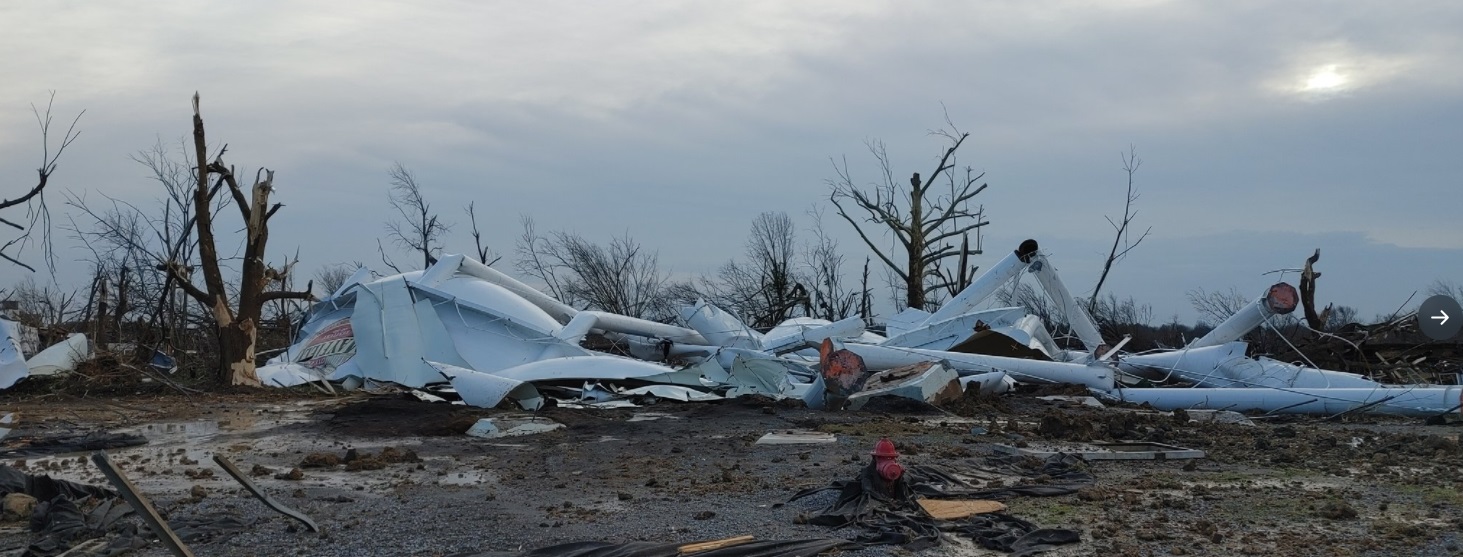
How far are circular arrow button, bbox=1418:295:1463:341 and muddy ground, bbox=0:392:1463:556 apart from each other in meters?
3.81

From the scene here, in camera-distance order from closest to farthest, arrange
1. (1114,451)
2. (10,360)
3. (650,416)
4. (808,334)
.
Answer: (1114,451)
(650,416)
(10,360)
(808,334)

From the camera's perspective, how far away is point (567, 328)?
61.9ft

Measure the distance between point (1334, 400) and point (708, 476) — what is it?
915 cm

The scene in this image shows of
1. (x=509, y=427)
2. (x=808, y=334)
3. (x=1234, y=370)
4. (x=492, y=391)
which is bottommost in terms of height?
(x=509, y=427)

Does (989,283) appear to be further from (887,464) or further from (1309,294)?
(887,464)

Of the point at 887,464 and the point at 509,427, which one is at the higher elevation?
the point at 887,464

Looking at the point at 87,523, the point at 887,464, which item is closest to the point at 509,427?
the point at 87,523

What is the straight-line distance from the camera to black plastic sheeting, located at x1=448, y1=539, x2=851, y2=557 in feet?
17.9

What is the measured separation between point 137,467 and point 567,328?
9.82 metres

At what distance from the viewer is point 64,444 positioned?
10898 mm

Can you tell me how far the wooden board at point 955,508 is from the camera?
6.40m

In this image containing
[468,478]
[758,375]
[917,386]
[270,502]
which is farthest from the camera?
[758,375]

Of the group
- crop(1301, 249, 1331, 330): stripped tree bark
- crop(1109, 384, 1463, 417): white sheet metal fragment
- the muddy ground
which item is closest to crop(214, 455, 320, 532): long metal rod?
the muddy ground

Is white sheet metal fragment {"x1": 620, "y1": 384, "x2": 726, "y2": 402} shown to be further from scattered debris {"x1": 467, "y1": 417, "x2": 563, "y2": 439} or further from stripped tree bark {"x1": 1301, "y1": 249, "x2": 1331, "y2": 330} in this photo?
stripped tree bark {"x1": 1301, "y1": 249, "x2": 1331, "y2": 330}
